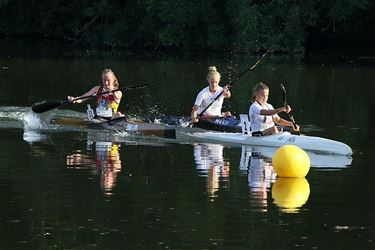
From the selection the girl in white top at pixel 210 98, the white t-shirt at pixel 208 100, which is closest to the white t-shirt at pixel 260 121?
the girl in white top at pixel 210 98

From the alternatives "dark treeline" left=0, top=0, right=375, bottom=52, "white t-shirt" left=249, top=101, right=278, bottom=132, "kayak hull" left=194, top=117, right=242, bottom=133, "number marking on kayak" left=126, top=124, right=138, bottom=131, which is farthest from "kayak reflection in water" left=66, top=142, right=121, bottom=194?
"dark treeline" left=0, top=0, right=375, bottom=52

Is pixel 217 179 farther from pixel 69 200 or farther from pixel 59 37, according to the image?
pixel 59 37

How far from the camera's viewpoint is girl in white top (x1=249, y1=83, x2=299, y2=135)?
19.1 m

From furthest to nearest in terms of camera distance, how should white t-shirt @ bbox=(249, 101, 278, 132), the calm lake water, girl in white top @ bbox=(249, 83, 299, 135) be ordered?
1. white t-shirt @ bbox=(249, 101, 278, 132)
2. girl in white top @ bbox=(249, 83, 299, 135)
3. the calm lake water

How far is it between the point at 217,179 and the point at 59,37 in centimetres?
4588

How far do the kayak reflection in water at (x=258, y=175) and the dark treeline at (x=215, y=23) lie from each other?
96.4ft

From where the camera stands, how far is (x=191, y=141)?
2011cm

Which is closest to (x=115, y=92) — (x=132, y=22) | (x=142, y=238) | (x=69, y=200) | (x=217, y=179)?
(x=217, y=179)

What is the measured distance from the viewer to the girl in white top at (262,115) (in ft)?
62.6

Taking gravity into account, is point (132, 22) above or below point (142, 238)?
above

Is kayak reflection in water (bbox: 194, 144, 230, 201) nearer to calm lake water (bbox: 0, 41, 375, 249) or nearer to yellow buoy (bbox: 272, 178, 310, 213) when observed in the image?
calm lake water (bbox: 0, 41, 375, 249)

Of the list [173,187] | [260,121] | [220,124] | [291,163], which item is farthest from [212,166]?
[220,124]

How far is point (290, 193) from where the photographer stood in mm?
14688

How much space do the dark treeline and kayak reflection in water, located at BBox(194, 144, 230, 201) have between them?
29035 millimetres
